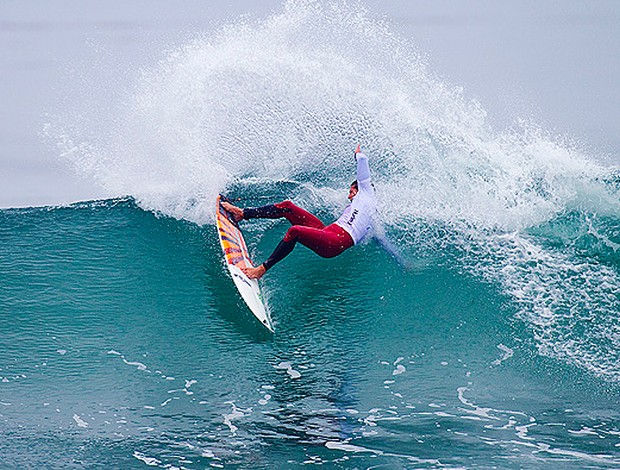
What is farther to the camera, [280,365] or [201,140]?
[201,140]

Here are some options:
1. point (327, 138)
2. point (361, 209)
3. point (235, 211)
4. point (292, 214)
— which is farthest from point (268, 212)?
point (327, 138)

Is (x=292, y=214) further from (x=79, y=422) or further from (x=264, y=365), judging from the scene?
(x=79, y=422)

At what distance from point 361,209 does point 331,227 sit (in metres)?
0.27

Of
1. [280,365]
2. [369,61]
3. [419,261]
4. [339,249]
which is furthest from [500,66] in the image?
[280,365]

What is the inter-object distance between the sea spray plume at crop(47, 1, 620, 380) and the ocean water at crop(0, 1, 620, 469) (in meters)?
0.02

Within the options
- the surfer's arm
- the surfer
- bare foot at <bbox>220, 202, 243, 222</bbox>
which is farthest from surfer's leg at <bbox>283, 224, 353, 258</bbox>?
bare foot at <bbox>220, 202, 243, 222</bbox>

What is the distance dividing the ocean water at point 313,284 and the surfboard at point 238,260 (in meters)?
0.12

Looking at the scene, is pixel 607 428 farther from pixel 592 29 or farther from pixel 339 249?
pixel 592 29

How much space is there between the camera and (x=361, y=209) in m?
6.16

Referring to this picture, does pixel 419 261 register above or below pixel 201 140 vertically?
below

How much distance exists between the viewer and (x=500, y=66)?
11.7 metres

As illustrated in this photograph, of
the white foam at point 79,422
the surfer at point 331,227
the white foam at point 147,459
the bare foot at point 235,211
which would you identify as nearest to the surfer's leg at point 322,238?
the surfer at point 331,227

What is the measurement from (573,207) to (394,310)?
7.30 feet

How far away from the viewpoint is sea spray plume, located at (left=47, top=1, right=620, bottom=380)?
7359mm
